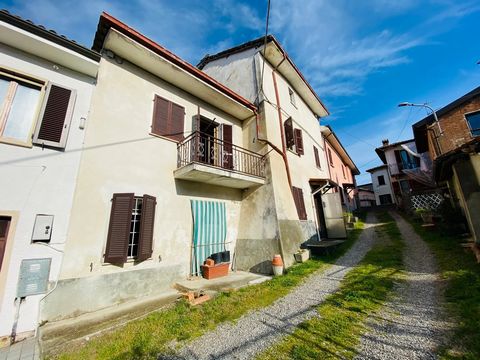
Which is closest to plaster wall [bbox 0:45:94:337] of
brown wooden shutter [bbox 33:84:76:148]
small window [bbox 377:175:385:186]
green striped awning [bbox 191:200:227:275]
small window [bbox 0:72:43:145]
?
brown wooden shutter [bbox 33:84:76:148]

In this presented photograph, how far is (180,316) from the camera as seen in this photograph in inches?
199

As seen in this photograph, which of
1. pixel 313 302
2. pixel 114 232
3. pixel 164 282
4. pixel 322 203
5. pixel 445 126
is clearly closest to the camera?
pixel 313 302

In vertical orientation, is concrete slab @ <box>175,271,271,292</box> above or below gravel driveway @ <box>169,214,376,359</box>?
above

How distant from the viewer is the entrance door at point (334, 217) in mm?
12836

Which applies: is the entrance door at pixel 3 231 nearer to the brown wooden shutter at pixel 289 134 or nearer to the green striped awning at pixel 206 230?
the green striped awning at pixel 206 230

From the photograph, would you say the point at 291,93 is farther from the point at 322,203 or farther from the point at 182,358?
the point at 182,358

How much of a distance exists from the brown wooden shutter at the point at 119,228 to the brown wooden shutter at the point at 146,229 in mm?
391

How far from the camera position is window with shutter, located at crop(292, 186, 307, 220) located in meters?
10.9

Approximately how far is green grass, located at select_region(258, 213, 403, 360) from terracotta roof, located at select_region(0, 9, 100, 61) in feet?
27.4

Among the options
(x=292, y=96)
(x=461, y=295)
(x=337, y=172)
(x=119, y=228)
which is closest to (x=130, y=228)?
(x=119, y=228)

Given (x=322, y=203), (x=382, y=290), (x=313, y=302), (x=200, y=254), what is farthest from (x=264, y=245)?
(x=322, y=203)

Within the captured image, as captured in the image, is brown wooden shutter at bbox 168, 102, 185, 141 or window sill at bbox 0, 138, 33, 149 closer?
window sill at bbox 0, 138, 33, 149

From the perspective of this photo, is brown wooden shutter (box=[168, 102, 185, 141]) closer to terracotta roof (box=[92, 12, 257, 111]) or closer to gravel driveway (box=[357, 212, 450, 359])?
terracotta roof (box=[92, 12, 257, 111])

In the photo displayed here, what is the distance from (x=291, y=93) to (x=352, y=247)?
991 cm
